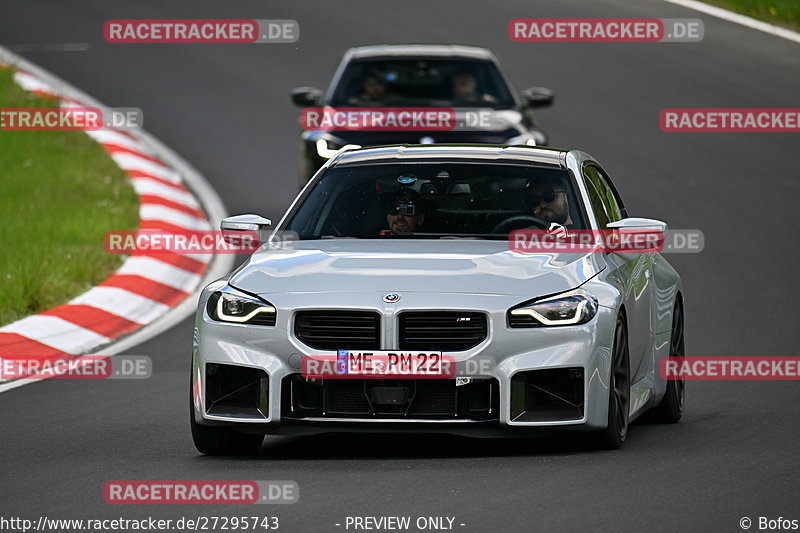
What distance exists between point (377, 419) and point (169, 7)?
71.8 ft

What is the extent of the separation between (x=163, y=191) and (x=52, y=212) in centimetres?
167

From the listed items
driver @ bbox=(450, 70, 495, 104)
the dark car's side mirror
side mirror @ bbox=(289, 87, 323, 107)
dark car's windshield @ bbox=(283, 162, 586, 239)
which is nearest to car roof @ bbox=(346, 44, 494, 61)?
driver @ bbox=(450, 70, 495, 104)

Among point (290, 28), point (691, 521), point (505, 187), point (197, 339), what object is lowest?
point (691, 521)

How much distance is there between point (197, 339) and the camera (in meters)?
8.87

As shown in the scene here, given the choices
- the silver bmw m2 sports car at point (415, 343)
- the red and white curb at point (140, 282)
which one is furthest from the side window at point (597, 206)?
the red and white curb at point (140, 282)

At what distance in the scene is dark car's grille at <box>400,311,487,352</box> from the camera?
27.8 ft

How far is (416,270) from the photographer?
8750 mm

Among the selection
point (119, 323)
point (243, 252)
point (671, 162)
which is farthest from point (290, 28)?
point (119, 323)

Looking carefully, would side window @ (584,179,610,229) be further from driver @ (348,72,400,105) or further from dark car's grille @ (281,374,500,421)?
driver @ (348,72,400,105)

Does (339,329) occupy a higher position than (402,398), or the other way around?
(339,329)

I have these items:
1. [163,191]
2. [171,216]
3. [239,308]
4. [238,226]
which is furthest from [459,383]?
[163,191]

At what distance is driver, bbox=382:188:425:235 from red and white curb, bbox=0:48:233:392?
124 inches

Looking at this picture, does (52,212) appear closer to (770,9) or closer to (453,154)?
(453,154)

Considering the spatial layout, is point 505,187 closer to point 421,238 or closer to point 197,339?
point 421,238
